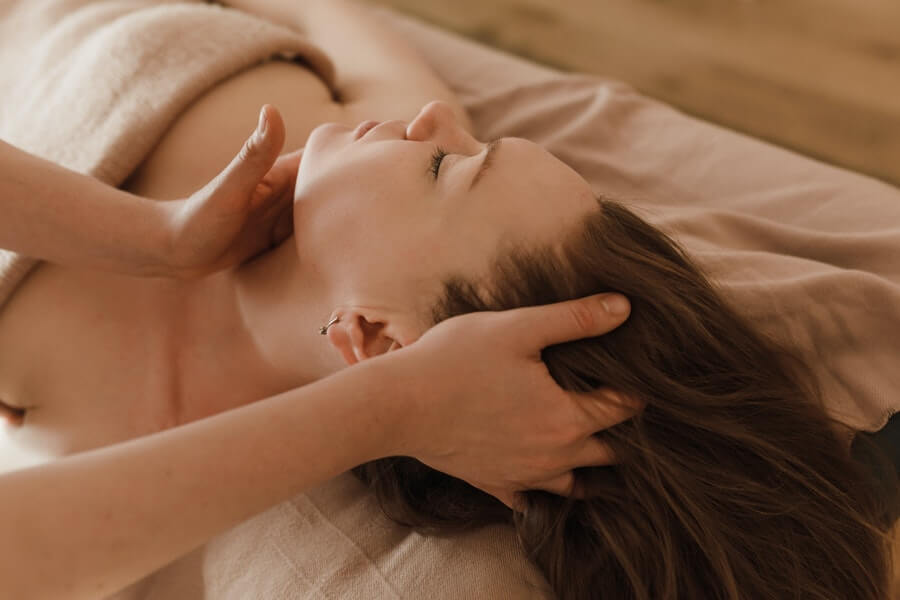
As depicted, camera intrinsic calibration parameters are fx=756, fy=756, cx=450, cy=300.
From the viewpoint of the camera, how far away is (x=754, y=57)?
1.76 meters

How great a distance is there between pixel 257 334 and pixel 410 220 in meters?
0.28

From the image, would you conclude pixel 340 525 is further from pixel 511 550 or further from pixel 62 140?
pixel 62 140

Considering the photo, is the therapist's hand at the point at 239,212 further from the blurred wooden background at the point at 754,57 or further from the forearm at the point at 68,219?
the blurred wooden background at the point at 754,57

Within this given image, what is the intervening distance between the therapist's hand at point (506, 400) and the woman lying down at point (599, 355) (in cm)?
3

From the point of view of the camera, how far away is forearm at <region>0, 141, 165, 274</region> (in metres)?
0.91

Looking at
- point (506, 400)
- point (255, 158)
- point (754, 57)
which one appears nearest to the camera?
point (506, 400)

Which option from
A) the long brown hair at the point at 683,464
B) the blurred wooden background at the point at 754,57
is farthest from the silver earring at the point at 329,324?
the blurred wooden background at the point at 754,57

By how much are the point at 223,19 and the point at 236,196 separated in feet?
1.63

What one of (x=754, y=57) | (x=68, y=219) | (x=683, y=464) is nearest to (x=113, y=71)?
(x=68, y=219)

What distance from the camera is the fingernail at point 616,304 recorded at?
0.79m

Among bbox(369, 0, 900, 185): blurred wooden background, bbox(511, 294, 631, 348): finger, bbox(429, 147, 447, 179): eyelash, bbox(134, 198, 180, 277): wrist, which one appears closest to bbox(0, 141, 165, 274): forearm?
bbox(134, 198, 180, 277): wrist

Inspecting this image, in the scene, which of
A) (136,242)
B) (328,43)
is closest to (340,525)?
(136,242)

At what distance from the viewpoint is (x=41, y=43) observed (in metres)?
1.31

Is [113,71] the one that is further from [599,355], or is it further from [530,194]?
[599,355]
